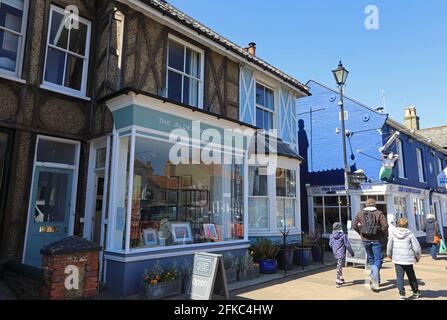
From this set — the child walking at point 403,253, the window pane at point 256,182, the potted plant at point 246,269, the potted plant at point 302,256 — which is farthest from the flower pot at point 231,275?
the window pane at point 256,182

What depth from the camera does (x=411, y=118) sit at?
87.2 ft

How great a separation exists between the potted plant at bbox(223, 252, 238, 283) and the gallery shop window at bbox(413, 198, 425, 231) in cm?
1330

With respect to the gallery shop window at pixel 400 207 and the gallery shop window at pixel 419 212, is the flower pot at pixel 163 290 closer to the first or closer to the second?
the gallery shop window at pixel 400 207

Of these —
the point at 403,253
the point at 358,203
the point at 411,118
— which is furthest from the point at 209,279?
the point at 411,118

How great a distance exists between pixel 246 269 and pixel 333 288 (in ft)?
6.72

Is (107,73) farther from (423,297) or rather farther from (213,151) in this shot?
(423,297)

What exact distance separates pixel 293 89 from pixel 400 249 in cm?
839

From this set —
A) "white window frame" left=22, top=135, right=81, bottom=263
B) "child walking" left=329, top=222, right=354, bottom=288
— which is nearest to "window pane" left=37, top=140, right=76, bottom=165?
"white window frame" left=22, top=135, right=81, bottom=263

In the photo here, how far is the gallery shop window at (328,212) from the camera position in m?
16.0

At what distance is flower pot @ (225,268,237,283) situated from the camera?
7.93 metres

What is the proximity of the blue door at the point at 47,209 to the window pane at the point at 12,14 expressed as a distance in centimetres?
306

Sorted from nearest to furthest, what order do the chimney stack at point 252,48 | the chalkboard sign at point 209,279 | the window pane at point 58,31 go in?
the chalkboard sign at point 209,279 < the window pane at point 58,31 < the chimney stack at point 252,48

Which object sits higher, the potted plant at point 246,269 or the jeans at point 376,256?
the jeans at point 376,256

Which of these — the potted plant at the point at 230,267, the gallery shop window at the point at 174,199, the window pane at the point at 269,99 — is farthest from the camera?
the window pane at the point at 269,99
